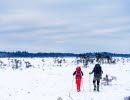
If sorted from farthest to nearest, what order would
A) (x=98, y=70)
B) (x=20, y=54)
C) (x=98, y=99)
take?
(x=20, y=54), (x=98, y=70), (x=98, y=99)

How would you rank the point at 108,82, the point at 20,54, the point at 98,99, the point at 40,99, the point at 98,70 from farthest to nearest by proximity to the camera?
the point at 20,54
the point at 108,82
the point at 98,70
the point at 40,99
the point at 98,99

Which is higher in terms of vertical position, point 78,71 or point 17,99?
point 78,71

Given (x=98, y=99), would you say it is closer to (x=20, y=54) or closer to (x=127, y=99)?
(x=127, y=99)

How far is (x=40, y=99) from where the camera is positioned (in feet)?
39.5

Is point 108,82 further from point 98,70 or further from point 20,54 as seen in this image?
point 20,54

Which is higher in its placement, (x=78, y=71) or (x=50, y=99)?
(x=78, y=71)

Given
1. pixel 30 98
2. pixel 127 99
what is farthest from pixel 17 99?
pixel 127 99

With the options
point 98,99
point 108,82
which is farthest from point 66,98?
point 108,82

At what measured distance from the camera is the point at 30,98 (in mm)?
12594

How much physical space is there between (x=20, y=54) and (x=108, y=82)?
6671 inches

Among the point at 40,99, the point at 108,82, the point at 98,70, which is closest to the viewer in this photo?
the point at 40,99

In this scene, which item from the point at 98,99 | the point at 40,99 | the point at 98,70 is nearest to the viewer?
the point at 98,99

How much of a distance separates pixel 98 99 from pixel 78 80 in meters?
3.31

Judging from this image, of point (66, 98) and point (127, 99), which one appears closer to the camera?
point (127, 99)
